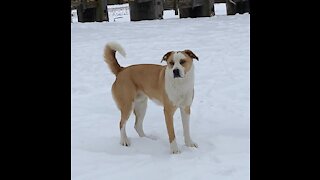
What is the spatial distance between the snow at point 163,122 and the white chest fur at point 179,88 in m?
0.44

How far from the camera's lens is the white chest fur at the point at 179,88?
3.80m

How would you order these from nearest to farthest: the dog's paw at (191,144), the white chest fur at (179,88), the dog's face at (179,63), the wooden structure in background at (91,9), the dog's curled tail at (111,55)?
1. the dog's face at (179,63)
2. the white chest fur at (179,88)
3. the dog's paw at (191,144)
4. the dog's curled tail at (111,55)
5. the wooden structure in background at (91,9)

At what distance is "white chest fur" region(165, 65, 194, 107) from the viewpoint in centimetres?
380

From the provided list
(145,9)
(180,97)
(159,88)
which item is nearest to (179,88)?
(180,97)

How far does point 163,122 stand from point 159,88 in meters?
0.87

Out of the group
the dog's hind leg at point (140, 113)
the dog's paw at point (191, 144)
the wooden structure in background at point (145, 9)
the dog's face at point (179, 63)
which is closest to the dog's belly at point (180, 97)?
the dog's face at point (179, 63)

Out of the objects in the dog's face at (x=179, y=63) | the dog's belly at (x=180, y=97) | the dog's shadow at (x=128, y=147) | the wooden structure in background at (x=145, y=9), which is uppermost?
the wooden structure in background at (x=145, y=9)

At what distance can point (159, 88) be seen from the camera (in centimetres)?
396

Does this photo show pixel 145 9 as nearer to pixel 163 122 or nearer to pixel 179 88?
pixel 163 122

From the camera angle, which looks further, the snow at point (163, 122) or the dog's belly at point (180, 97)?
the dog's belly at point (180, 97)

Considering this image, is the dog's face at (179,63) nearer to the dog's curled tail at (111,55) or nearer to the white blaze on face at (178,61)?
the white blaze on face at (178,61)

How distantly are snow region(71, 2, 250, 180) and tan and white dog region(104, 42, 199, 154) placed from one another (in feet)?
0.70

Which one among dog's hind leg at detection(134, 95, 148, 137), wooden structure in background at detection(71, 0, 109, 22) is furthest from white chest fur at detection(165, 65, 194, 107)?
wooden structure in background at detection(71, 0, 109, 22)
